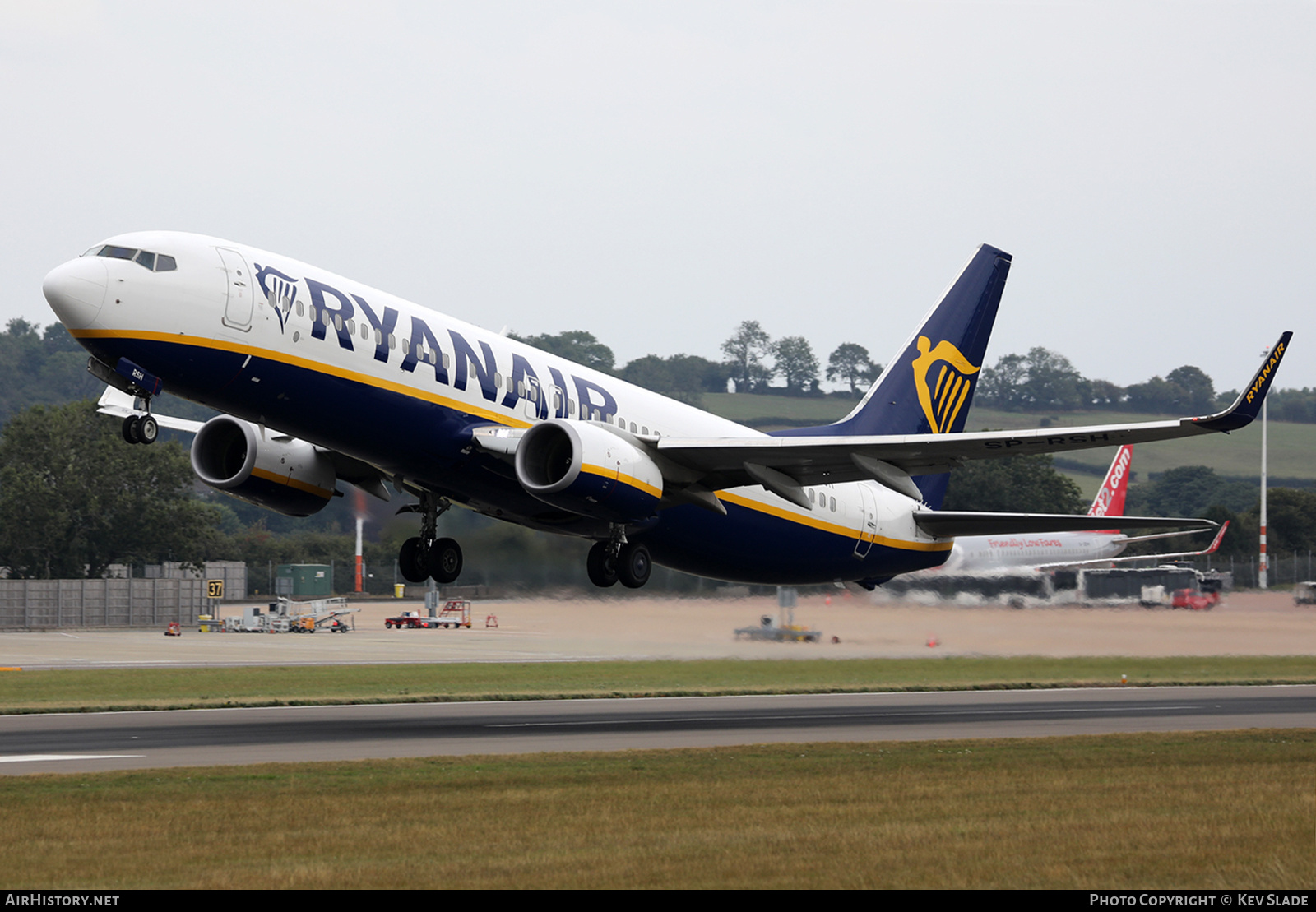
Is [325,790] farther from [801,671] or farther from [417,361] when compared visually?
[801,671]

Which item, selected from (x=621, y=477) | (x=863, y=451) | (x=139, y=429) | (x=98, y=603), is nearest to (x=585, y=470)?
(x=621, y=477)

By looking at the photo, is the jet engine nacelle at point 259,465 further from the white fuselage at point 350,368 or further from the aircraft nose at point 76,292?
the aircraft nose at point 76,292

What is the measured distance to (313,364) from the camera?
27.5 m

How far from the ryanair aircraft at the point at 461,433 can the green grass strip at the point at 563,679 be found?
10.1 metres

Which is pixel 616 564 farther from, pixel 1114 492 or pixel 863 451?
pixel 1114 492

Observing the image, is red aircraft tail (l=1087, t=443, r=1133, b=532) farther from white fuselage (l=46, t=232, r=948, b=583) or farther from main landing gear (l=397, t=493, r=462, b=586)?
main landing gear (l=397, t=493, r=462, b=586)

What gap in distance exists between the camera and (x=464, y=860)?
17.0 metres

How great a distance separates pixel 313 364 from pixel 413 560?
32.7 ft

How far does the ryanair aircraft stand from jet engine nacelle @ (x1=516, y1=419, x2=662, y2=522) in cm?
4

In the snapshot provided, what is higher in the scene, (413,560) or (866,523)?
(866,523)

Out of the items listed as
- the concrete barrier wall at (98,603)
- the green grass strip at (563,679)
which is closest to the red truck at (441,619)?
the concrete barrier wall at (98,603)

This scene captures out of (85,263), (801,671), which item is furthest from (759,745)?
(801,671)

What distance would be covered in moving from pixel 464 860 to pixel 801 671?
126 ft

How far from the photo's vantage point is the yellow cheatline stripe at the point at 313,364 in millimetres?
25625
